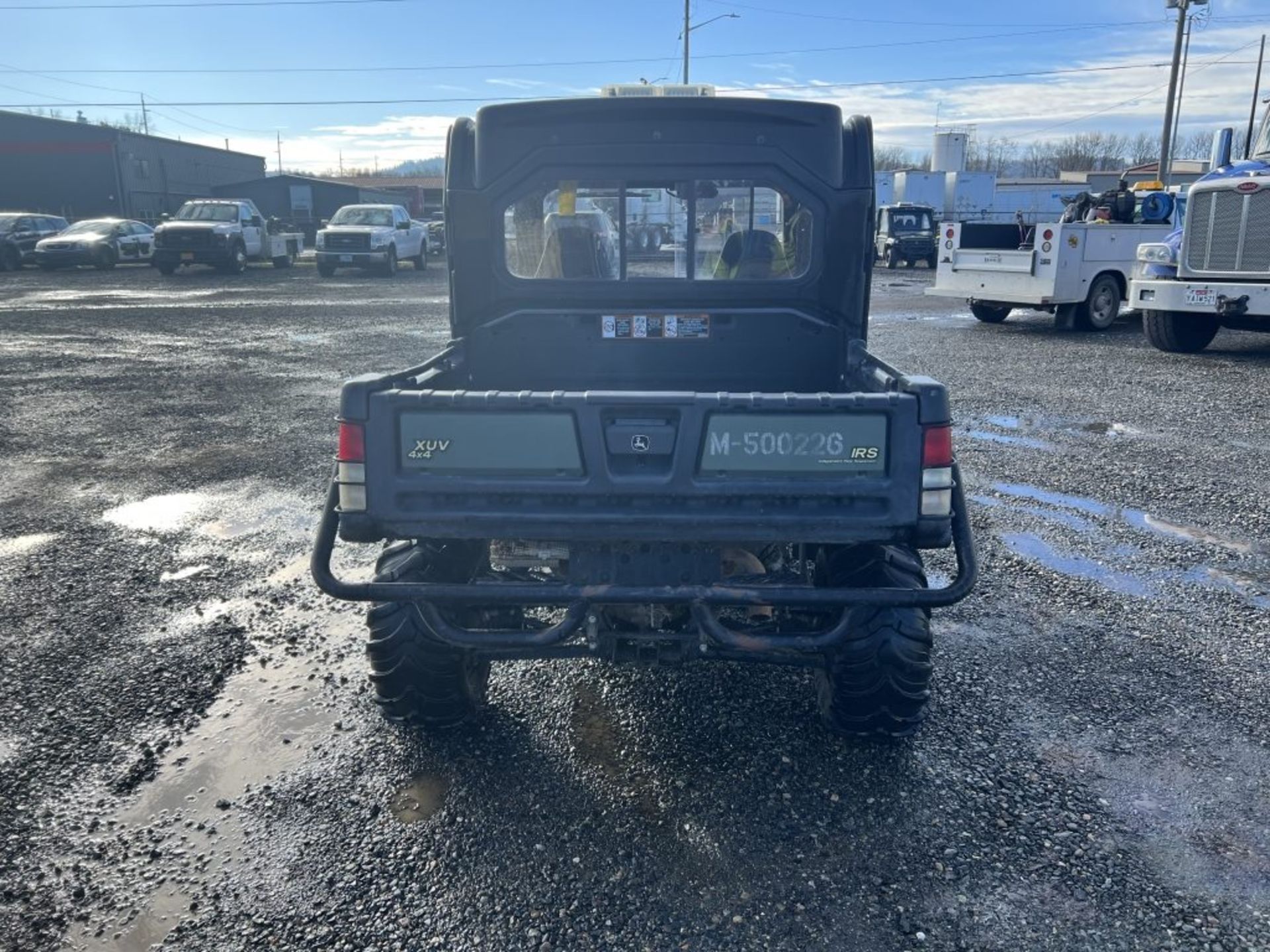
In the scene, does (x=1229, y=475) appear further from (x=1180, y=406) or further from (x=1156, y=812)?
(x=1156, y=812)

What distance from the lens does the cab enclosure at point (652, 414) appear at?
3.27m

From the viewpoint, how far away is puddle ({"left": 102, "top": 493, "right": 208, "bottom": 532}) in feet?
21.1

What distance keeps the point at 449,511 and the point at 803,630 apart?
138 centimetres

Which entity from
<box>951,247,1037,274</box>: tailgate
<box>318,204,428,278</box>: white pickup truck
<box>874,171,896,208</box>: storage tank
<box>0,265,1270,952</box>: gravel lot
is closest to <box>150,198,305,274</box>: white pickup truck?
<box>318,204,428,278</box>: white pickup truck

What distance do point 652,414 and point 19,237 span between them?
3331cm

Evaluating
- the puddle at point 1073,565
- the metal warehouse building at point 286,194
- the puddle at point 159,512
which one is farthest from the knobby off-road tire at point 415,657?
the metal warehouse building at point 286,194

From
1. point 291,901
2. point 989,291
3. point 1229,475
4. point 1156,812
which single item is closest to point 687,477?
point 291,901

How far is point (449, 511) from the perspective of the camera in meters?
3.35

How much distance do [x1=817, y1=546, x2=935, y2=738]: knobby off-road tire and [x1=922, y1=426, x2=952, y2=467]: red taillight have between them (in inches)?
16.5

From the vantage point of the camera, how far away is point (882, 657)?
3594 millimetres

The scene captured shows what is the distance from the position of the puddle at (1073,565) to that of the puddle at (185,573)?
4788 millimetres

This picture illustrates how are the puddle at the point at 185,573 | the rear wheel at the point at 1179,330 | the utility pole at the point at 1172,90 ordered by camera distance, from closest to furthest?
1. the puddle at the point at 185,573
2. the rear wheel at the point at 1179,330
3. the utility pole at the point at 1172,90

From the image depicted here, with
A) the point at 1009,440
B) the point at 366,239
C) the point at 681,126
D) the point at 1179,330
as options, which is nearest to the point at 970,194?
the point at 366,239

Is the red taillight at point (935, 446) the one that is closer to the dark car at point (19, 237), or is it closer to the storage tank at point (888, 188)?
the dark car at point (19, 237)
